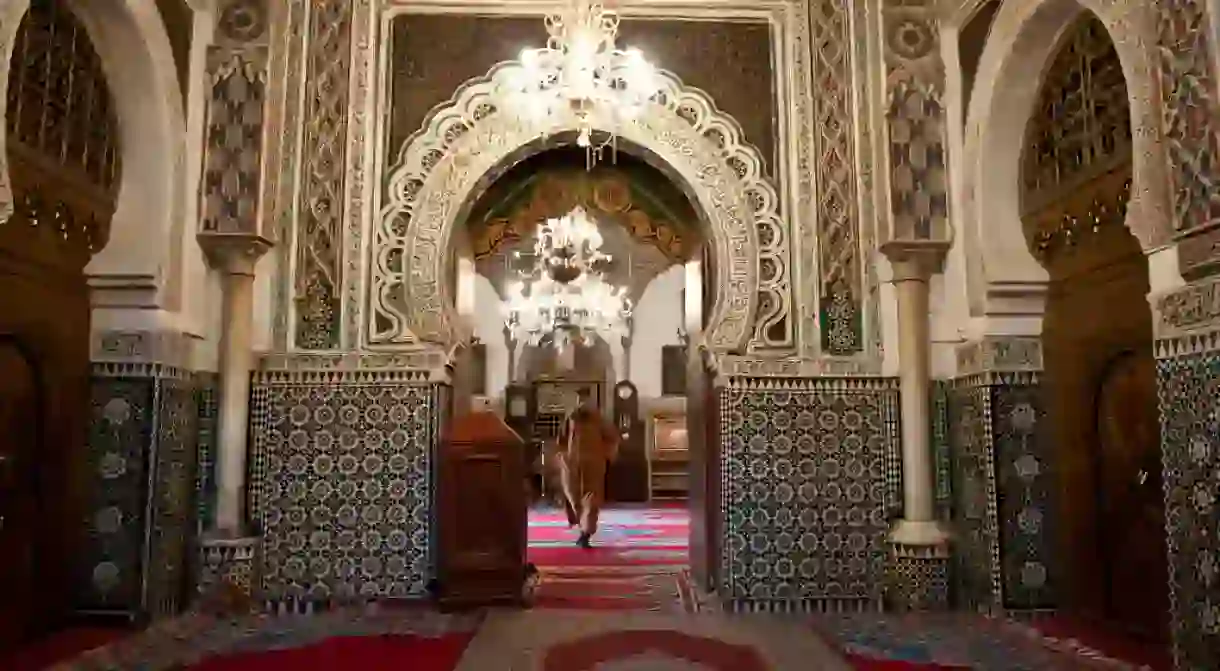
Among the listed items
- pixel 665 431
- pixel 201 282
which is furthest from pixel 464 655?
pixel 665 431

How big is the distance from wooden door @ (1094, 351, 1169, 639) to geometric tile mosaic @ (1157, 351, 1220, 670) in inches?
21.3

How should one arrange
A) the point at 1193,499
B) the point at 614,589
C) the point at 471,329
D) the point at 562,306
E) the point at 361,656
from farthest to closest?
the point at 562,306 < the point at 471,329 < the point at 614,589 < the point at 361,656 < the point at 1193,499

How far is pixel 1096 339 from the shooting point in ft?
11.9

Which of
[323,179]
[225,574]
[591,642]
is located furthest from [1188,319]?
Answer: [225,574]

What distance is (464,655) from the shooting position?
329 cm

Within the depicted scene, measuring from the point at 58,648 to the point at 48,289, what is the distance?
4.18 ft

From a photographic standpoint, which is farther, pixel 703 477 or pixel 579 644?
pixel 703 477

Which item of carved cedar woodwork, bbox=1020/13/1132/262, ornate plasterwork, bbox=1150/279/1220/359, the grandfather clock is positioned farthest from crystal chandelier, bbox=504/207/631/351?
ornate plasterwork, bbox=1150/279/1220/359

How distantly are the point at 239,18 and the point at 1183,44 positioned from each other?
3.72 meters

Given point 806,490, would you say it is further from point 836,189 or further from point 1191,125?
point 1191,125

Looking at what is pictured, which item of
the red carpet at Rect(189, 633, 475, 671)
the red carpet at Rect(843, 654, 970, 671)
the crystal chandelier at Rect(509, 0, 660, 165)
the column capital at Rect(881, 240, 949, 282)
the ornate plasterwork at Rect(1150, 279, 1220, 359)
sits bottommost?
the red carpet at Rect(843, 654, 970, 671)

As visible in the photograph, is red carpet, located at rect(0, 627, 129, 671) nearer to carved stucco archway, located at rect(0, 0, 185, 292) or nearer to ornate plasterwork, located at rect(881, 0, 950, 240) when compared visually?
carved stucco archway, located at rect(0, 0, 185, 292)

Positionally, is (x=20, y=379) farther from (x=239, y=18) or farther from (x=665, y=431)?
(x=665, y=431)

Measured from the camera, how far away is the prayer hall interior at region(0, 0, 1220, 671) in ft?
11.3
